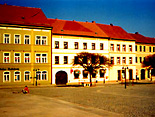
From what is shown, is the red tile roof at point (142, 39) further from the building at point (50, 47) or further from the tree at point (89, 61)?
the tree at point (89, 61)

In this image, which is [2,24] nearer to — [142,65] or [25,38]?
[25,38]

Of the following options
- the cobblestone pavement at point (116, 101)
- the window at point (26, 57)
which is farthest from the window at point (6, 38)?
the cobblestone pavement at point (116, 101)

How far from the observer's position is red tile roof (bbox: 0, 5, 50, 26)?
42656 mm

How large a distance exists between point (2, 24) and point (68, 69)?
51.4 ft

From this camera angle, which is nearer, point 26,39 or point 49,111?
point 49,111

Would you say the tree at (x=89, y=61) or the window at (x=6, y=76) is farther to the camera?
the window at (x=6, y=76)

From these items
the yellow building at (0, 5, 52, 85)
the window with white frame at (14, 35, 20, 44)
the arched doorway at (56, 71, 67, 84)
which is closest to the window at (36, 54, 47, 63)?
the yellow building at (0, 5, 52, 85)

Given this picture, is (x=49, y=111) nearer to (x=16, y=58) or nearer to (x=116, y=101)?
(x=116, y=101)

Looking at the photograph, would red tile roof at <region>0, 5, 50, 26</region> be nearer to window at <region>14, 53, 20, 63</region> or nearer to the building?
the building

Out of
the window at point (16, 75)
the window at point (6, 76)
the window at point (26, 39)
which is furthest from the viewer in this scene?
the window at point (26, 39)

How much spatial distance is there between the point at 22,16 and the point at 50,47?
8216 mm

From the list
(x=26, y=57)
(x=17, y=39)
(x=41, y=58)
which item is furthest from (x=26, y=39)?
(x=41, y=58)

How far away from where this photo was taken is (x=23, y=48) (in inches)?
1681

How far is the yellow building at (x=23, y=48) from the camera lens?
136ft
